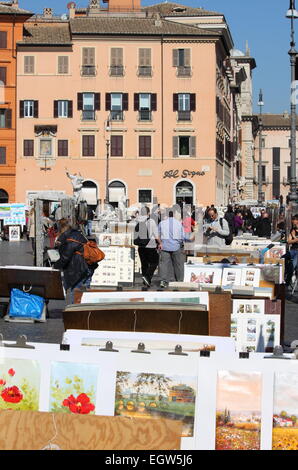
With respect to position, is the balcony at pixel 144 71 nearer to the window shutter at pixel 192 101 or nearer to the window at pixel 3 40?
the window shutter at pixel 192 101

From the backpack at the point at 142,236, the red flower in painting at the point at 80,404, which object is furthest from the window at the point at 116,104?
the red flower in painting at the point at 80,404

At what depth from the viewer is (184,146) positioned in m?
64.9

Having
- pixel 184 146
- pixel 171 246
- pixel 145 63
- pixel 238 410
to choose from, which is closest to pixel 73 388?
pixel 238 410

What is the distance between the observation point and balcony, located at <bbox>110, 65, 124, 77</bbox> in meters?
64.6

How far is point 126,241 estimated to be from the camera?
2094 centimetres

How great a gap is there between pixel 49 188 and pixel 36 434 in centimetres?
6104

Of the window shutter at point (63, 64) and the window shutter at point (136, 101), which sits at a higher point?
the window shutter at point (63, 64)

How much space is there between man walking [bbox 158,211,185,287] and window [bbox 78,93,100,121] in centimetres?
4731

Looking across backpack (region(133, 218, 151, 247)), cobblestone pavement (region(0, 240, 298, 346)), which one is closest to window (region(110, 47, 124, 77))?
backpack (region(133, 218, 151, 247))

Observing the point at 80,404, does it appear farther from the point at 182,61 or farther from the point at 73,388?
the point at 182,61

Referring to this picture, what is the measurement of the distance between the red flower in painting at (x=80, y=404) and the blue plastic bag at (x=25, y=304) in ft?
29.2

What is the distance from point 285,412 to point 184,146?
60550 mm

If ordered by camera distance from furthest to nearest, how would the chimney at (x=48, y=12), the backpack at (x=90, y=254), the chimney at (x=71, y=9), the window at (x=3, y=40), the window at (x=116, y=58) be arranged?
1. the chimney at (x=48, y=12)
2. the chimney at (x=71, y=9)
3. the window at (x=116, y=58)
4. the window at (x=3, y=40)
5. the backpack at (x=90, y=254)

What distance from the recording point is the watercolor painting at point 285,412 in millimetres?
4609
